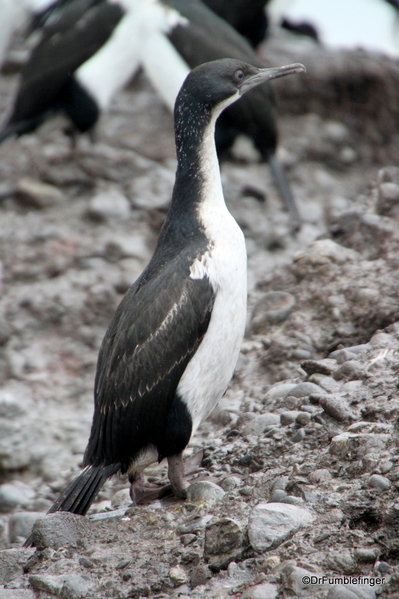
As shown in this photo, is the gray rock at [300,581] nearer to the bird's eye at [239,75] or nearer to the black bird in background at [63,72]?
the bird's eye at [239,75]

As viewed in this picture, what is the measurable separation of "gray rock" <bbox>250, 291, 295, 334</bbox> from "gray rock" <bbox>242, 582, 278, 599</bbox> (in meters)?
2.50

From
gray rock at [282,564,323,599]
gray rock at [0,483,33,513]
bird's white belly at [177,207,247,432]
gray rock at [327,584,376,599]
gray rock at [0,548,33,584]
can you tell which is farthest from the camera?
gray rock at [0,483,33,513]

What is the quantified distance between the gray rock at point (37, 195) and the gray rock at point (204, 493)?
166 inches

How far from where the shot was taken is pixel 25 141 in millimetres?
8070

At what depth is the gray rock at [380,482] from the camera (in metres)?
2.78

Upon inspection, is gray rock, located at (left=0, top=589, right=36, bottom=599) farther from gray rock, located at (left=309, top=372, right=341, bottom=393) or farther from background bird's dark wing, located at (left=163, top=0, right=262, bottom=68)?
background bird's dark wing, located at (left=163, top=0, right=262, bottom=68)

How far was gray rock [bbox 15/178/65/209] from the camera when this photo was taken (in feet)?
23.3

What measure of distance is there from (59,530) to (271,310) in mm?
2207

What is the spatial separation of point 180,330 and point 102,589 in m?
1.12

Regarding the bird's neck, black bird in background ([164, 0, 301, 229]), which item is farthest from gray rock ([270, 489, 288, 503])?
black bird in background ([164, 0, 301, 229])

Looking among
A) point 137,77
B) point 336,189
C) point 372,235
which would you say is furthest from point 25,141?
point 372,235

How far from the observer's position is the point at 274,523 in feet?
9.10

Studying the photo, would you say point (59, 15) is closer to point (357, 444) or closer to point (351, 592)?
point (357, 444)

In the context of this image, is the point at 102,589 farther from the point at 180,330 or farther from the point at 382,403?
the point at 382,403
